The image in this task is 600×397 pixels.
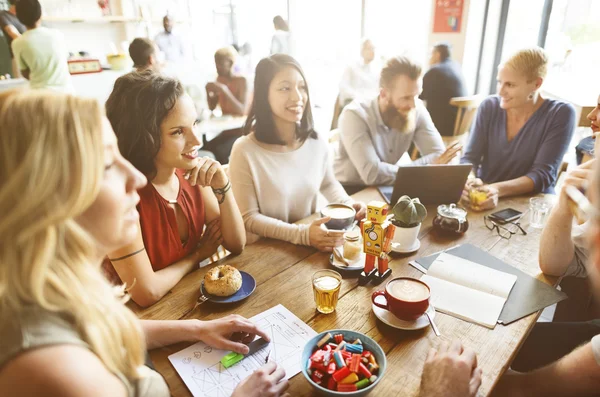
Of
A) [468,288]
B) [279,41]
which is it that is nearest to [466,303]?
[468,288]

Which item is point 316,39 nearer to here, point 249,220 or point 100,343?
point 249,220

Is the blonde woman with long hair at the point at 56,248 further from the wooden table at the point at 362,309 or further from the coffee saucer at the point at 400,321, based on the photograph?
the coffee saucer at the point at 400,321

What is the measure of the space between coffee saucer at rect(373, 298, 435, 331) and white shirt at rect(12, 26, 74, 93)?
361 cm

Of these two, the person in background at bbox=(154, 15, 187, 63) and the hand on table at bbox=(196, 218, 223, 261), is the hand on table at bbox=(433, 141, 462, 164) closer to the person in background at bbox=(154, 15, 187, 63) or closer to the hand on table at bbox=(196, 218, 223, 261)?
the hand on table at bbox=(196, 218, 223, 261)

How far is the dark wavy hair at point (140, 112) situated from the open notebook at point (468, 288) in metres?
0.96

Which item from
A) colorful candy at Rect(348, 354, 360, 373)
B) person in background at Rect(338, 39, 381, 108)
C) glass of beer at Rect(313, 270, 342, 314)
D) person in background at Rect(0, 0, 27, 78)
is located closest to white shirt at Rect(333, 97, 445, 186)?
glass of beer at Rect(313, 270, 342, 314)

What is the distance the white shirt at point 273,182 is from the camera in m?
1.73

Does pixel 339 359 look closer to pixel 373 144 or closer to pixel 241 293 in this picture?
pixel 241 293

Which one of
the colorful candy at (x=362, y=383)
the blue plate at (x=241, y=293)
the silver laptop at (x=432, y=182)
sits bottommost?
the blue plate at (x=241, y=293)

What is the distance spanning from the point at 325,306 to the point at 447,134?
10.7 ft

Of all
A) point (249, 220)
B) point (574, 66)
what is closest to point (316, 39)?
point (574, 66)

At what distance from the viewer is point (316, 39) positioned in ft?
Answer: 25.4

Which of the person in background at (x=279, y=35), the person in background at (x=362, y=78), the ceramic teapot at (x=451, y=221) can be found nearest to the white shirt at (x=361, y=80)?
the person in background at (x=362, y=78)

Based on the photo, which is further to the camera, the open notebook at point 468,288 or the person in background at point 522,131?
the person in background at point 522,131
